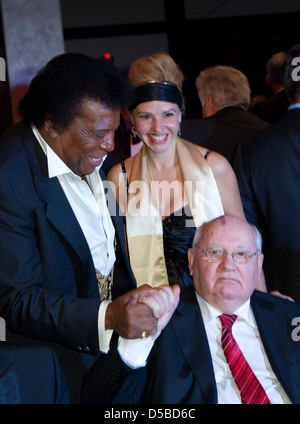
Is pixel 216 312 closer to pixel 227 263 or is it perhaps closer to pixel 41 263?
pixel 227 263

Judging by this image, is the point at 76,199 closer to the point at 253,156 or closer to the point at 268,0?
the point at 253,156

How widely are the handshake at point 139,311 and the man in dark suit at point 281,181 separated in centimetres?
109

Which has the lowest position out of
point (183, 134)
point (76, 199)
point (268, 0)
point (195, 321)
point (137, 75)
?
point (195, 321)

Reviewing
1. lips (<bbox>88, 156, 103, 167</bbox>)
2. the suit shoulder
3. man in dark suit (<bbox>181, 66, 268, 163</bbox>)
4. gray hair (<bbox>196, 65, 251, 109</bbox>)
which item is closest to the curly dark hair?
lips (<bbox>88, 156, 103, 167</bbox>)

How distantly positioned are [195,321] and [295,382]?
0.37m

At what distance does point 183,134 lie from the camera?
3146 mm

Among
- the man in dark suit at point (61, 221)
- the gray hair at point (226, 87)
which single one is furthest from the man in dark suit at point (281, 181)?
the man in dark suit at point (61, 221)

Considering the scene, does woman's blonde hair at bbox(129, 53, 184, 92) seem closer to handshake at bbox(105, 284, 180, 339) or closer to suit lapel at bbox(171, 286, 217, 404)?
suit lapel at bbox(171, 286, 217, 404)

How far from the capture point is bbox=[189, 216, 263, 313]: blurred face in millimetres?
1876

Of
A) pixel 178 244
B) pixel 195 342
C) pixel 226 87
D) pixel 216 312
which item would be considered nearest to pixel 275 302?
pixel 216 312

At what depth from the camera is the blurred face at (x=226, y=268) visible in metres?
1.88

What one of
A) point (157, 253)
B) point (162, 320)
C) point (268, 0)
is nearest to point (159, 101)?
point (157, 253)

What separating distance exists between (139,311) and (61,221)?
1.25ft

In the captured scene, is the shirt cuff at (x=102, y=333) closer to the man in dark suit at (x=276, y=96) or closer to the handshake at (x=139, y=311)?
the handshake at (x=139, y=311)
